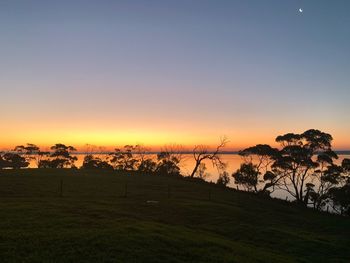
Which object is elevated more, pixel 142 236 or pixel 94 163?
pixel 94 163

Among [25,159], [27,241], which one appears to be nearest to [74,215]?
[27,241]

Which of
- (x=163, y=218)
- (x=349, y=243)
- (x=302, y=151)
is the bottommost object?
(x=349, y=243)

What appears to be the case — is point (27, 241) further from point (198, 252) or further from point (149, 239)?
point (198, 252)

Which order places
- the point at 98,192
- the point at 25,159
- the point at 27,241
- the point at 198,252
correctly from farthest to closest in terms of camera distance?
the point at 25,159 → the point at 98,192 → the point at 198,252 → the point at 27,241

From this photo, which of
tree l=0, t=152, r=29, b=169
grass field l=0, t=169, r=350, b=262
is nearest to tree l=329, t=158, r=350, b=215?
grass field l=0, t=169, r=350, b=262

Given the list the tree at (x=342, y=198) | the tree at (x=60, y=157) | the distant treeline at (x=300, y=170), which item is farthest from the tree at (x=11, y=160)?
the tree at (x=342, y=198)

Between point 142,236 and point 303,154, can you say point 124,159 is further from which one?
point 142,236

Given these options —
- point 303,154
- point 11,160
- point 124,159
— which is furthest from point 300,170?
point 11,160

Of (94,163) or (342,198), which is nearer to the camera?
(342,198)

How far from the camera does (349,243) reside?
83.3 feet

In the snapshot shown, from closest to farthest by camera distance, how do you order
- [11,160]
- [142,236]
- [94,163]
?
1. [142,236]
2. [94,163]
3. [11,160]

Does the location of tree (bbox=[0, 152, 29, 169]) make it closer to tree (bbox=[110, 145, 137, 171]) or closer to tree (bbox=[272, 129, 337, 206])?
tree (bbox=[110, 145, 137, 171])

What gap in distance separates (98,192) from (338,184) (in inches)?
2038

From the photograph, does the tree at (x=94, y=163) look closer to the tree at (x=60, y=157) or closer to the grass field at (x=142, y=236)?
the tree at (x=60, y=157)
